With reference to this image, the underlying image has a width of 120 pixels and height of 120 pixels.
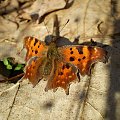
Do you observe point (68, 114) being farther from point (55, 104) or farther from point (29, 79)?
point (29, 79)

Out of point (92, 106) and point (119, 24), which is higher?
point (119, 24)

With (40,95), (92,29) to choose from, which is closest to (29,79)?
(40,95)

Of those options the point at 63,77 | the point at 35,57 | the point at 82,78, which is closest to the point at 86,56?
Answer: the point at 82,78

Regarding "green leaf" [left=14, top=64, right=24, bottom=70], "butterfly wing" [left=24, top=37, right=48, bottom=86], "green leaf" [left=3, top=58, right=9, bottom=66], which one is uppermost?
"butterfly wing" [left=24, top=37, right=48, bottom=86]

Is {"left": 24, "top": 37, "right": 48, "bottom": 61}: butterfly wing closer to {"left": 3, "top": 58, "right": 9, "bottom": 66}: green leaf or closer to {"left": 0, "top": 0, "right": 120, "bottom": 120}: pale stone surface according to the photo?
{"left": 0, "top": 0, "right": 120, "bottom": 120}: pale stone surface

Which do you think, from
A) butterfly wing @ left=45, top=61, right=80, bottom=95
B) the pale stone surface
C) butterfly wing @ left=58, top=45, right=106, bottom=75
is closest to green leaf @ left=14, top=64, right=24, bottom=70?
the pale stone surface

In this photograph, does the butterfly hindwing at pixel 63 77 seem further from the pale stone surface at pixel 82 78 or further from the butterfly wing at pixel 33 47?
the butterfly wing at pixel 33 47

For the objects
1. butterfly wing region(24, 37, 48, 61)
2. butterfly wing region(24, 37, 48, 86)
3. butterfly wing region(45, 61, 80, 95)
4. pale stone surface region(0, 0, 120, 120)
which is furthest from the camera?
butterfly wing region(24, 37, 48, 61)
